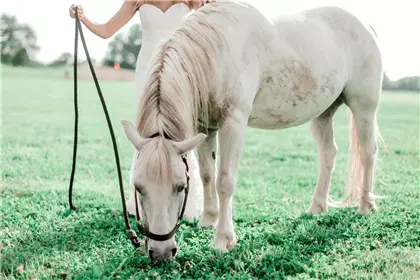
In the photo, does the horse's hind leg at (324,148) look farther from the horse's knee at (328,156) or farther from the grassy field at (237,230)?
the grassy field at (237,230)

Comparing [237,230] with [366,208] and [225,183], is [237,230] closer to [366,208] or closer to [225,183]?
[225,183]

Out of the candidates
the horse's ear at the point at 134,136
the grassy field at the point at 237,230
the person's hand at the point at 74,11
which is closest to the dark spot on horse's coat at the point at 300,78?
the grassy field at the point at 237,230

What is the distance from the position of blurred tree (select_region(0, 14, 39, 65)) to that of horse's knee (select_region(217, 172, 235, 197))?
56.7 m

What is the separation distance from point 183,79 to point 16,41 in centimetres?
6424

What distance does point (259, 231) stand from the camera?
4.20 meters

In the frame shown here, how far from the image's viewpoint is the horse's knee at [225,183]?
366cm

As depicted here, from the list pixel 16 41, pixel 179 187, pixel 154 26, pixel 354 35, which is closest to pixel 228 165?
pixel 179 187

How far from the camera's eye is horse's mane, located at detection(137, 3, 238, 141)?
3.15m

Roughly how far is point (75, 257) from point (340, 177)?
4.81 meters

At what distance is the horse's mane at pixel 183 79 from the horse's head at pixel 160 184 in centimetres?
15

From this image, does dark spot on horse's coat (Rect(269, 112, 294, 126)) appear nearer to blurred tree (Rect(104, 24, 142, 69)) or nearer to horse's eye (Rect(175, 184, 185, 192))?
horse's eye (Rect(175, 184, 185, 192))

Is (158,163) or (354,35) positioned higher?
(354,35)

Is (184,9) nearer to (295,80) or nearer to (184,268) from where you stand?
(295,80)

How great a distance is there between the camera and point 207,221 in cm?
434
